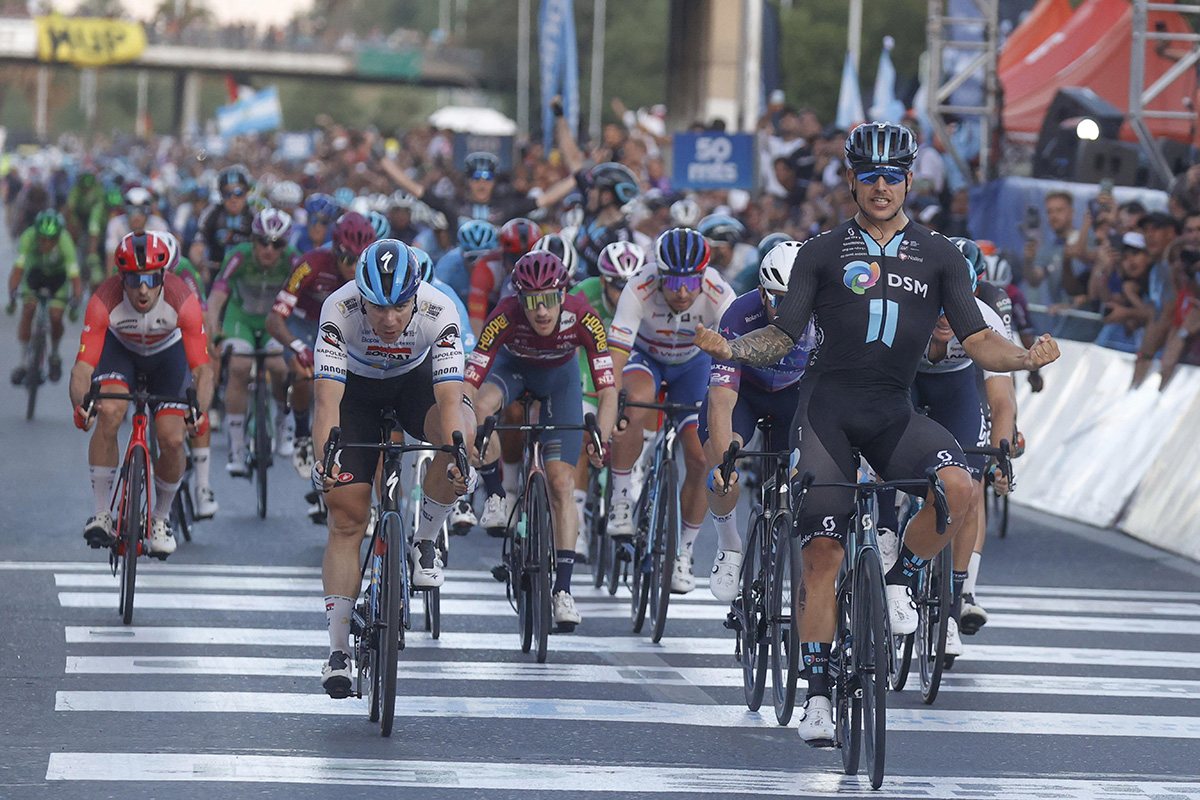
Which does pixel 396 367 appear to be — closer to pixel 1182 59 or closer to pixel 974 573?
pixel 974 573

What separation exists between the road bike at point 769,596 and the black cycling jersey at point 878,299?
0.65m

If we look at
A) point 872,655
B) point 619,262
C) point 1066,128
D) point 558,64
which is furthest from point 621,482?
point 558,64

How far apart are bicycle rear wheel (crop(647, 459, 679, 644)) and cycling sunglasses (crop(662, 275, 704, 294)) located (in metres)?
0.92

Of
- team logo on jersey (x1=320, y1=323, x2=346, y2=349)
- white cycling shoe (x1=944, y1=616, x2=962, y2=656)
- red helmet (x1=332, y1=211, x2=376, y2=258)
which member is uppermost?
red helmet (x1=332, y1=211, x2=376, y2=258)

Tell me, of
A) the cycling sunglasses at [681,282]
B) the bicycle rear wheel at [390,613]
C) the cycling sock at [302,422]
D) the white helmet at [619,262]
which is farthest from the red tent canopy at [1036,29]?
the bicycle rear wheel at [390,613]

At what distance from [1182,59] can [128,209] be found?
11.1m

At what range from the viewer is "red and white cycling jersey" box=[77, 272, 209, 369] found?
34.4 ft

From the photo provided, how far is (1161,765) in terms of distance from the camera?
758 centimetres

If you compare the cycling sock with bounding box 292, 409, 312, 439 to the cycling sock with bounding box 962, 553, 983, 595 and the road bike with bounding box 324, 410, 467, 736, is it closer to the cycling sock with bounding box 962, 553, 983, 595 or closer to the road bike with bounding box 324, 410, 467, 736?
the cycling sock with bounding box 962, 553, 983, 595

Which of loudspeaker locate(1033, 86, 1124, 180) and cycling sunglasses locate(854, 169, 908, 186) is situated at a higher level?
loudspeaker locate(1033, 86, 1124, 180)

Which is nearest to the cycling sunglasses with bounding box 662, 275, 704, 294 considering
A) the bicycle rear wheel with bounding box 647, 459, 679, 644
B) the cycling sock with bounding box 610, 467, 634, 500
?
the bicycle rear wheel with bounding box 647, 459, 679, 644

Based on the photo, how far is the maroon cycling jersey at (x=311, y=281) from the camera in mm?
12812

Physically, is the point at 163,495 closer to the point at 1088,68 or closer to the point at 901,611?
the point at 901,611

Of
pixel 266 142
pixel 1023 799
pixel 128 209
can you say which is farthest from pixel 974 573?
pixel 266 142
